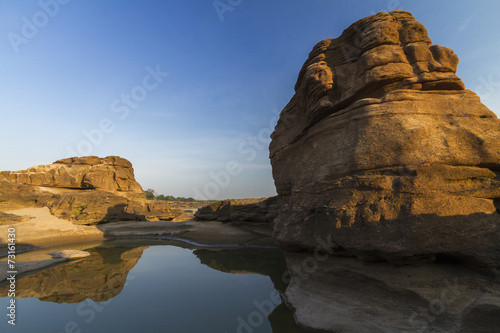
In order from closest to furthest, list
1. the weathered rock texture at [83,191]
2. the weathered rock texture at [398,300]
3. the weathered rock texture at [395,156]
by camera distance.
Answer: the weathered rock texture at [398,300] → the weathered rock texture at [395,156] → the weathered rock texture at [83,191]

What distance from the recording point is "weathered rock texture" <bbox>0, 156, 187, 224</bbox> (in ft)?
79.4

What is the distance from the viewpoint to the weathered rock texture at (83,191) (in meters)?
24.2

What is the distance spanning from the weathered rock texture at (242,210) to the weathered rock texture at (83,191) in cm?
873

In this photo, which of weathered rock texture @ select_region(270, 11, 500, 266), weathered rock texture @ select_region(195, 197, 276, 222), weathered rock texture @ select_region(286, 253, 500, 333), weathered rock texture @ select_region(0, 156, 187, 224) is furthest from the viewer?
weathered rock texture @ select_region(0, 156, 187, 224)

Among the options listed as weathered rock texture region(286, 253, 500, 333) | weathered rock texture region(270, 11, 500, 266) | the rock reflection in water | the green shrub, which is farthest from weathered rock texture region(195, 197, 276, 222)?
the green shrub

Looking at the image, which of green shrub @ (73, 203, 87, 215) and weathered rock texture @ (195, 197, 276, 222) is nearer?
weathered rock texture @ (195, 197, 276, 222)

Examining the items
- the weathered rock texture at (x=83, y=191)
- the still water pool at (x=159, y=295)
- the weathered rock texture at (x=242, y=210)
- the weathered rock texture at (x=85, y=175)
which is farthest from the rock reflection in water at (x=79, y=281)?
the weathered rock texture at (x=85, y=175)

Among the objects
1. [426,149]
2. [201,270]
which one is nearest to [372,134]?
[426,149]

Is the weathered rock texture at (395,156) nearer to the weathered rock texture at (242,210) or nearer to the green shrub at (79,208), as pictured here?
the weathered rock texture at (242,210)

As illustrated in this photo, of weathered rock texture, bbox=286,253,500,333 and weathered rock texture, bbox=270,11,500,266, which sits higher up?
weathered rock texture, bbox=270,11,500,266

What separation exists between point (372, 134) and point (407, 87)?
8.13 ft

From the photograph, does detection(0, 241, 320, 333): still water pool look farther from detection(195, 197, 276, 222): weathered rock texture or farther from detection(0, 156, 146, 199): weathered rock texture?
detection(0, 156, 146, 199): weathered rock texture

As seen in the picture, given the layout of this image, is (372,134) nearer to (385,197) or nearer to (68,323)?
(385,197)

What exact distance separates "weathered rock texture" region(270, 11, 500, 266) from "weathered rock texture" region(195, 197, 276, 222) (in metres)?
10.4
